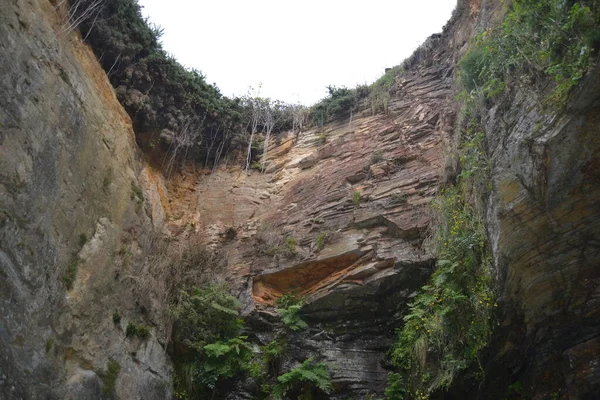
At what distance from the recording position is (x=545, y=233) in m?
7.36

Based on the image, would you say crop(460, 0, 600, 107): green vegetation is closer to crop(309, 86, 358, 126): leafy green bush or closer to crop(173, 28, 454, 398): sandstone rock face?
crop(173, 28, 454, 398): sandstone rock face

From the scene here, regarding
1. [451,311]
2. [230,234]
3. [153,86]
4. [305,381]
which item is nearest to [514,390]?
[451,311]

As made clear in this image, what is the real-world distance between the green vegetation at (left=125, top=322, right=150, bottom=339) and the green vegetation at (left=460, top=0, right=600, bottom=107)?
7343mm

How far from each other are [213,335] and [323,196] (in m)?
4.21

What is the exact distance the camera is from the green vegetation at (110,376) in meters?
9.28

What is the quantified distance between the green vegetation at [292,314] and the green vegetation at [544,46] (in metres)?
5.41

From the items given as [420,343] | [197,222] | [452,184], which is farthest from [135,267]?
[452,184]

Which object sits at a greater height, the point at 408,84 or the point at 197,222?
the point at 408,84

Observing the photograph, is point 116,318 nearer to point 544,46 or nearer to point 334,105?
point 544,46

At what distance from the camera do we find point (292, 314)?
37.5 ft

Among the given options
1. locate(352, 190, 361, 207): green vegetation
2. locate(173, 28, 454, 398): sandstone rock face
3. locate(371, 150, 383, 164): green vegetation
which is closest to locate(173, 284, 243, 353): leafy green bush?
locate(173, 28, 454, 398): sandstone rock face

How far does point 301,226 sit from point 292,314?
250 centimetres

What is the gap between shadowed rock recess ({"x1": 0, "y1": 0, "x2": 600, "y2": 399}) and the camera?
7.26 metres

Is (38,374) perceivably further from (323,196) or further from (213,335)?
(323,196)
